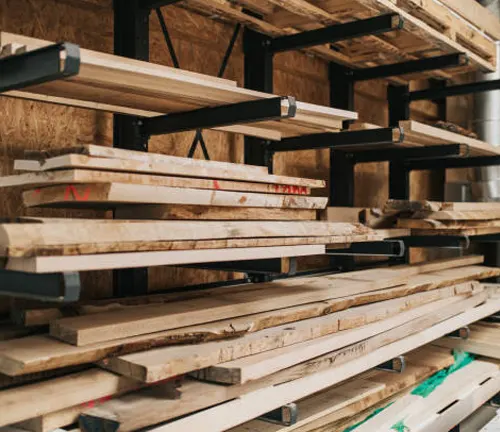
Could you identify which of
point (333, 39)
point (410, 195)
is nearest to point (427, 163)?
point (410, 195)

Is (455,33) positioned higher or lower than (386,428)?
higher

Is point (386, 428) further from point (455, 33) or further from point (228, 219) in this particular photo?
point (455, 33)

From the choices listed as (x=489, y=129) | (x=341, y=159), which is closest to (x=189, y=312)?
(x=341, y=159)

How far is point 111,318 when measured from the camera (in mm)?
2254

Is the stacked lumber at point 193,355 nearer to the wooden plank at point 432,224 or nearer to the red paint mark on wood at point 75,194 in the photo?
the red paint mark on wood at point 75,194

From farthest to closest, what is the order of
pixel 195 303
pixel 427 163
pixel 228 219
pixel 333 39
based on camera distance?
1. pixel 427 163
2. pixel 333 39
3. pixel 195 303
4. pixel 228 219

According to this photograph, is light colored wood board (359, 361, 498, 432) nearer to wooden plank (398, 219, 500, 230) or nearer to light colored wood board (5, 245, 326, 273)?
wooden plank (398, 219, 500, 230)

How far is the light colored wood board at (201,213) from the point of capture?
2275 millimetres

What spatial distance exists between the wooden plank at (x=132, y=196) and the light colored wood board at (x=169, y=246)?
0.15 metres

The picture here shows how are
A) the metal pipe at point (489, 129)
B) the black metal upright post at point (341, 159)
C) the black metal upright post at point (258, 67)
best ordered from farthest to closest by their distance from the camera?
the metal pipe at point (489, 129), the black metal upright post at point (341, 159), the black metal upright post at point (258, 67)

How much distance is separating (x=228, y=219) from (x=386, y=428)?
4.36 ft

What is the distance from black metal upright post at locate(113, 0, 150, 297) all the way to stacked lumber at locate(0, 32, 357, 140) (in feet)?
0.55

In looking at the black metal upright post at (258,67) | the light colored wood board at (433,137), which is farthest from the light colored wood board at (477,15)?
the black metal upright post at (258,67)

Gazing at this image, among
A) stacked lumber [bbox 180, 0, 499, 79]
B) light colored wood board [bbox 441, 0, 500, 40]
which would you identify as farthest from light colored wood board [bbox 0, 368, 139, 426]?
light colored wood board [bbox 441, 0, 500, 40]
